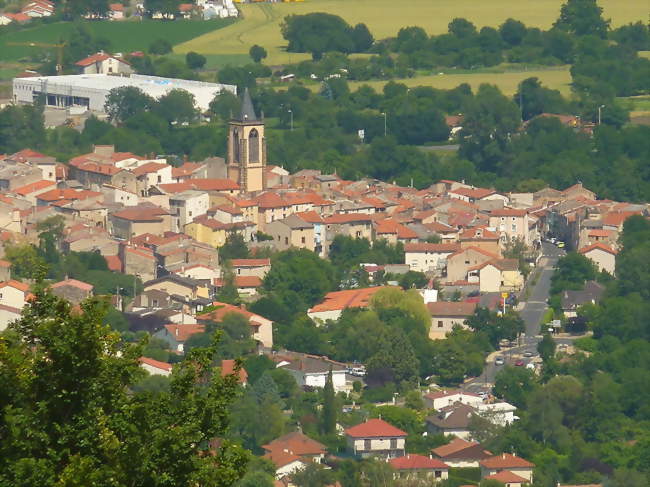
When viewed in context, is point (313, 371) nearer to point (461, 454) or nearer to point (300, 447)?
point (300, 447)

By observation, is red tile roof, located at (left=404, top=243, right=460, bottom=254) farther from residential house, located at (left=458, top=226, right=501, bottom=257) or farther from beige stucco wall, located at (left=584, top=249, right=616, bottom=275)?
beige stucco wall, located at (left=584, top=249, right=616, bottom=275)

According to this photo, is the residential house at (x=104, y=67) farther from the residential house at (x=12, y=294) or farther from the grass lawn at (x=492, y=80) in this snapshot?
the residential house at (x=12, y=294)

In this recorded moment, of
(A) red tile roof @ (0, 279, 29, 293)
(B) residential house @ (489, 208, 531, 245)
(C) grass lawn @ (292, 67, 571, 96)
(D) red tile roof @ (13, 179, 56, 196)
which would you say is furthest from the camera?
(C) grass lawn @ (292, 67, 571, 96)

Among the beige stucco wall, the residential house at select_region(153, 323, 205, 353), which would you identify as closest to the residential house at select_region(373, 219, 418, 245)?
the beige stucco wall

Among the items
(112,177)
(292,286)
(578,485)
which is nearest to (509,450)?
(578,485)

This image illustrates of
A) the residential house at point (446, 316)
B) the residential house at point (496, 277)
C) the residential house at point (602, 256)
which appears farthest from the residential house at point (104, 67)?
the residential house at point (446, 316)

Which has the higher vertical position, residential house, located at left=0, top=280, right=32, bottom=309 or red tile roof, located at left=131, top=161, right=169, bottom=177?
red tile roof, located at left=131, top=161, right=169, bottom=177

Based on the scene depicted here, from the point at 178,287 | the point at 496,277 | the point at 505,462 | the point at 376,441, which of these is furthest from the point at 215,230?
the point at 505,462
